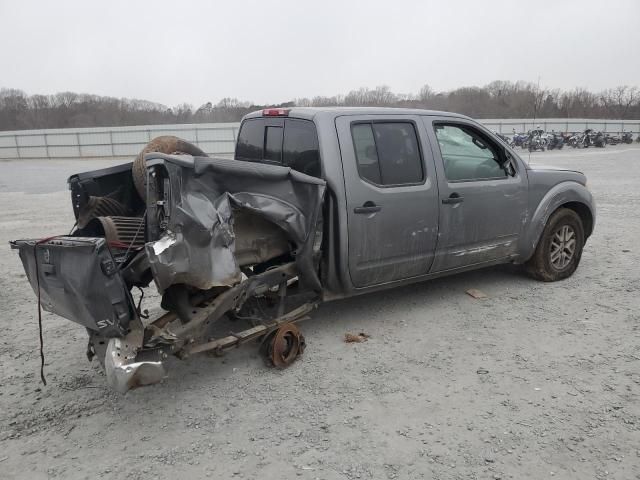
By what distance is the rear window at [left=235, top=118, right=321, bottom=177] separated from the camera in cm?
421

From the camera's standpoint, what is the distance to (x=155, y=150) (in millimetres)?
4113

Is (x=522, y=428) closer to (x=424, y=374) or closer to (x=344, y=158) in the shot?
(x=424, y=374)

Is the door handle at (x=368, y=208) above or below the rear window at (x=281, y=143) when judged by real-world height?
below

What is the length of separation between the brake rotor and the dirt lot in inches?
3.2

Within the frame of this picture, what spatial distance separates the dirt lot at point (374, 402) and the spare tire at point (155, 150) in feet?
5.06

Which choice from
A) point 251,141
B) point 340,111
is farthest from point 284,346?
point 251,141

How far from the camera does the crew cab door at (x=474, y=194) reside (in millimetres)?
4730

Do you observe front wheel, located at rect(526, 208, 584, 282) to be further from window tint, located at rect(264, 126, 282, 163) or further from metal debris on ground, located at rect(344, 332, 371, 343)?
window tint, located at rect(264, 126, 282, 163)

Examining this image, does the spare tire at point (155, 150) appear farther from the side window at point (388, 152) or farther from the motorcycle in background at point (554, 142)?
the motorcycle in background at point (554, 142)

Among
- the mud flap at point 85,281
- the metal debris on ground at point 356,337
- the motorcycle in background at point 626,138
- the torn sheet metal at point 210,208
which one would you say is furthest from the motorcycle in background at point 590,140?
the mud flap at point 85,281

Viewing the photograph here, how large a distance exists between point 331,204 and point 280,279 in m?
0.75

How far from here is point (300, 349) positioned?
13.4 ft

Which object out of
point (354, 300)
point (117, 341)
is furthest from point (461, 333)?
point (117, 341)

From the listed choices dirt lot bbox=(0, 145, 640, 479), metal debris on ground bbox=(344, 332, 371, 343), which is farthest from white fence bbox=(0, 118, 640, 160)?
metal debris on ground bbox=(344, 332, 371, 343)
